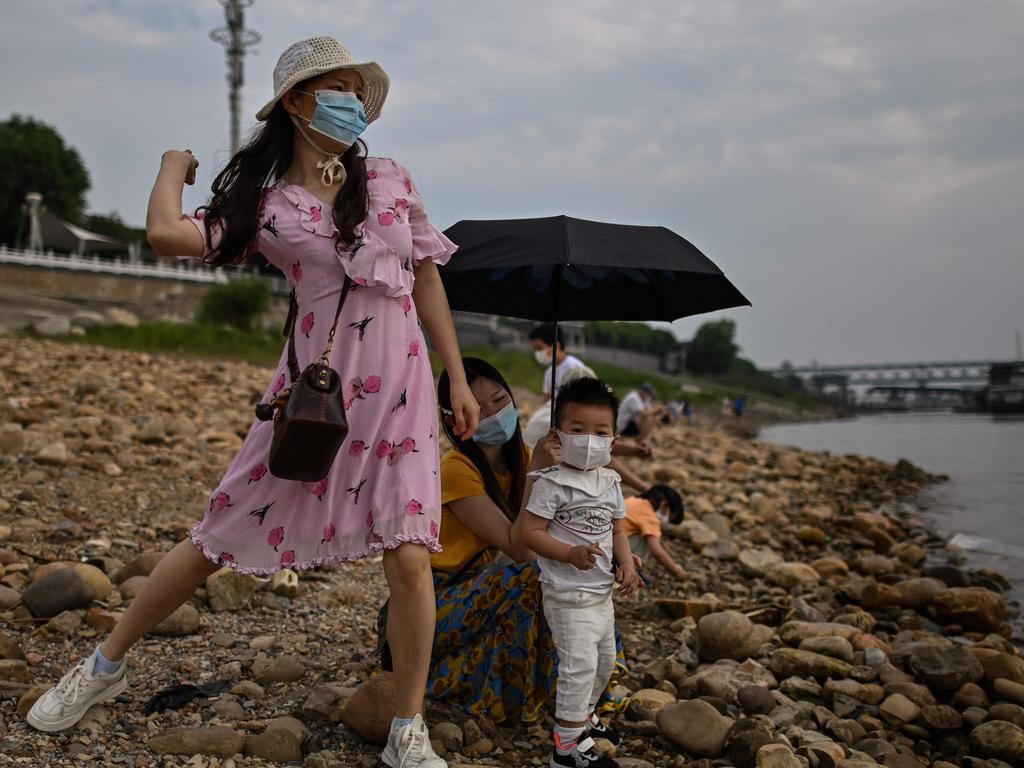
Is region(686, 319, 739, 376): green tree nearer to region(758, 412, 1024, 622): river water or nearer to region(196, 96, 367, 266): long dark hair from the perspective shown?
region(758, 412, 1024, 622): river water

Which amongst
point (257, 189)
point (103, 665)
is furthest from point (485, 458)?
point (103, 665)

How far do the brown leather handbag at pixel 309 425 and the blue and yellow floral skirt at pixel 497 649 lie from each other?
84 cm

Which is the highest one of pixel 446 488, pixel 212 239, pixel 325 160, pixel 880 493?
pixel 325 160

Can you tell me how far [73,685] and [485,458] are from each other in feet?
4.41

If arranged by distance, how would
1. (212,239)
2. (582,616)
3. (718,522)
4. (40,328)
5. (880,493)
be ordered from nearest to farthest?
(212,239) < (582,616) < (718,522) < (880,493) < (40,328)

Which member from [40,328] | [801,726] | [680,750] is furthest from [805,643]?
[40,328]

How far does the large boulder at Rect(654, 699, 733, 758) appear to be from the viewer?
2.73m

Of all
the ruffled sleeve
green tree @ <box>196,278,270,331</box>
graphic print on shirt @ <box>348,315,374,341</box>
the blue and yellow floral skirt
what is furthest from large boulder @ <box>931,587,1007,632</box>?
green tree @ <box>196,278,270,331</box>

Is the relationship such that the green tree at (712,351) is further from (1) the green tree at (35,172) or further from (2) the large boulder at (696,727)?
(2) the large boulder at (696,727)

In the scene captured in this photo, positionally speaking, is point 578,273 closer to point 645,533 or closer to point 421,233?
A: point 421,233

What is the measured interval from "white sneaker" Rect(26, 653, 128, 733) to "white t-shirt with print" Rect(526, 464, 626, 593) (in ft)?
4.12

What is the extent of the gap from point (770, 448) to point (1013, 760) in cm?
1753

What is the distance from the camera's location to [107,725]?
2.46 metres

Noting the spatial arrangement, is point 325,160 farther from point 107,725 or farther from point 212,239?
point 107,725
